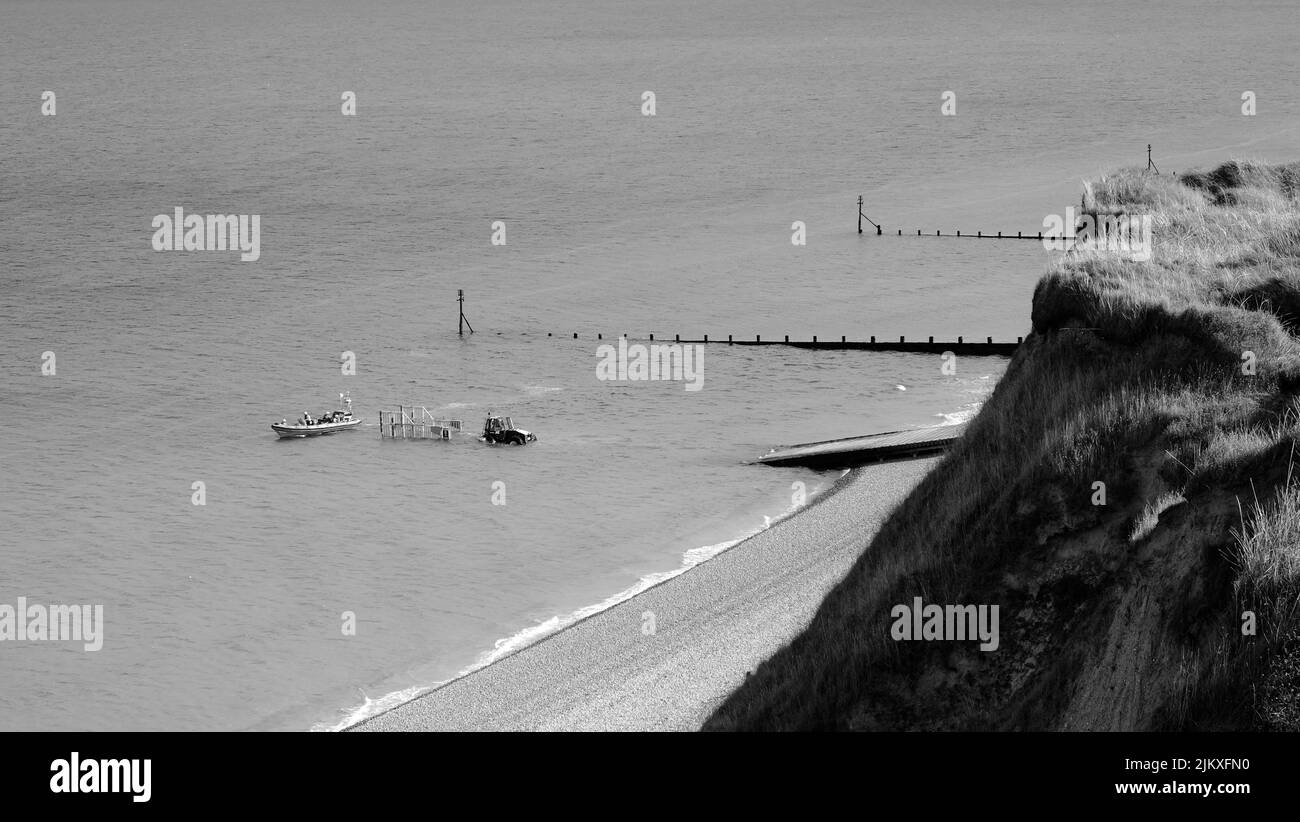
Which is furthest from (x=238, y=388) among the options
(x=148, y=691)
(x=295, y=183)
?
(x=295, y=183)

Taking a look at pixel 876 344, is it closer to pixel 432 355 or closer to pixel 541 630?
pixel 432 355

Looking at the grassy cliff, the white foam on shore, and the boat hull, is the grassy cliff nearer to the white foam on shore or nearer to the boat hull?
the white foam on shore

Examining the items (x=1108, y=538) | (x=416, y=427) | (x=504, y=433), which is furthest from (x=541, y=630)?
(x=416, y=427)

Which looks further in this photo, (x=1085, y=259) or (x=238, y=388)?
(x=238, y=388)

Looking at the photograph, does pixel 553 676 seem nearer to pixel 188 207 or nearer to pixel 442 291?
pixel 442 291

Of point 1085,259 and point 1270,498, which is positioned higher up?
point 1085,259
